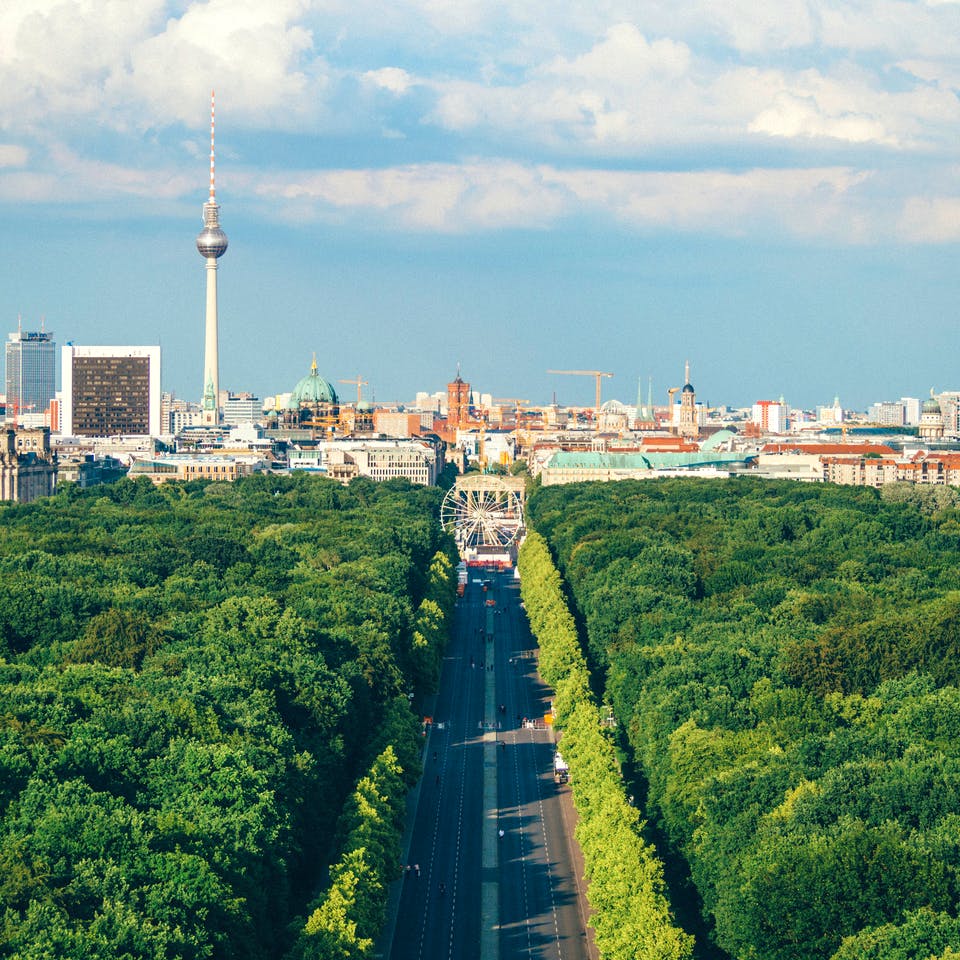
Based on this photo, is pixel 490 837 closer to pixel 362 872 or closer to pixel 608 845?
pixel 608 845

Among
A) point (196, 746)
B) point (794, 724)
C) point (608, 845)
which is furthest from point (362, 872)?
point (794, 724)

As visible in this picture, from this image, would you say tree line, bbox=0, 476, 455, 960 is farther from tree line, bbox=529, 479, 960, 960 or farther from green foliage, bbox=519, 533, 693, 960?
tree line, bbox=529, 479, 960, 960

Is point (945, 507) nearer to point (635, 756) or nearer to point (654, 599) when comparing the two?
point (654, 599)

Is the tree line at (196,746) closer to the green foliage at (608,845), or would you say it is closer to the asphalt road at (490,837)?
the asphalt road at (490,837)

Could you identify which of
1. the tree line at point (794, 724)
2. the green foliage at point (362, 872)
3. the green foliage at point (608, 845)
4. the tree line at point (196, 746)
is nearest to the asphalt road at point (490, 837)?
the green foliage at point (608, 845)

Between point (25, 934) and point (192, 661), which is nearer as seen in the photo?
point (25, 934)

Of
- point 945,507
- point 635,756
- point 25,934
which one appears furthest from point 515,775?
point 945,507

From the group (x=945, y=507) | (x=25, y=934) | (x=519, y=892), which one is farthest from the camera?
(x=945, y=507)
